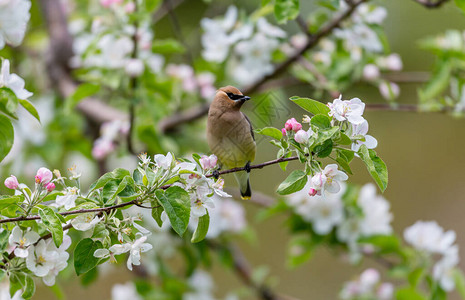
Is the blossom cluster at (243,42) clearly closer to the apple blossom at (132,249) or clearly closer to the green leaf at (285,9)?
the green leaf at (285,9)

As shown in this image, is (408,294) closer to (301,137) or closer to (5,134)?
(301,137)

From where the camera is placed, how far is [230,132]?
1.50 m

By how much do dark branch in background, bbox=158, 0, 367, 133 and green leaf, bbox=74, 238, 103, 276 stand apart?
108 cm

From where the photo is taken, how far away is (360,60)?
6.85 ft

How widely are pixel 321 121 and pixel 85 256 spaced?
0.48 meters

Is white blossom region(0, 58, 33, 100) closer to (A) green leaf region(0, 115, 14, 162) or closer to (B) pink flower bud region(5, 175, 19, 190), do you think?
(A) green leaf region(0, 115, 14, 162)

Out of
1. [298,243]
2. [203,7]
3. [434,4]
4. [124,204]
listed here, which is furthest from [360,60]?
[203,7]

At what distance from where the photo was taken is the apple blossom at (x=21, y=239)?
3.42 feet

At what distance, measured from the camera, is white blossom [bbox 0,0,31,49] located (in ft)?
4.25

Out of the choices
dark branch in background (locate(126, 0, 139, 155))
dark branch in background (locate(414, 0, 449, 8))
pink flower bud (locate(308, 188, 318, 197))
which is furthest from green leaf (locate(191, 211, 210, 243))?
dark branch in background (locate(414, 0, 449, 8))

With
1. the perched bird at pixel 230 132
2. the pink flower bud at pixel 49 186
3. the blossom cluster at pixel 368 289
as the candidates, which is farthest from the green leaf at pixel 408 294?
the pink flower bud at pixel 49 186

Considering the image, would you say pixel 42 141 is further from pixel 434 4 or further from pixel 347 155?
pixel 347 155

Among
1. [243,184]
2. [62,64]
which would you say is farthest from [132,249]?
[62,64]

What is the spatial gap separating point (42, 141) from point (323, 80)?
1277 millimetres
